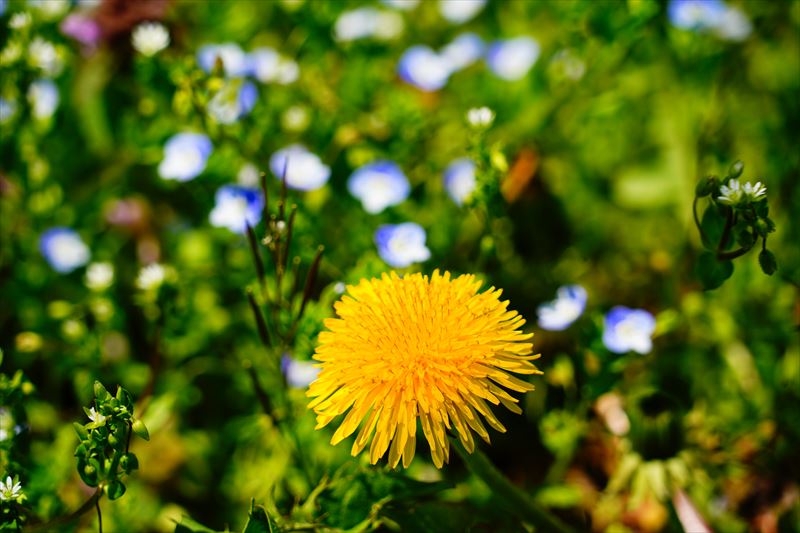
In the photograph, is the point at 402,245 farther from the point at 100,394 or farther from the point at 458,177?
the point at 100,394

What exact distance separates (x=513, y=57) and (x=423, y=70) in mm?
397

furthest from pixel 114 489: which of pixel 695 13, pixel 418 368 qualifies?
pixel 695 13

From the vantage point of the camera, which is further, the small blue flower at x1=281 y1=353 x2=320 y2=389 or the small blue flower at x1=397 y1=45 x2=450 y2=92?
the small blue flower at x1=397 y1=45 x2=450 y2=92

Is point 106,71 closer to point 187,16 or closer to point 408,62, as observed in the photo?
point 187,16

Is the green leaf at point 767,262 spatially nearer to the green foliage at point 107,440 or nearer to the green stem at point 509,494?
the green stem at point 509,494

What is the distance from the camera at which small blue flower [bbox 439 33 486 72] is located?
3.08 m

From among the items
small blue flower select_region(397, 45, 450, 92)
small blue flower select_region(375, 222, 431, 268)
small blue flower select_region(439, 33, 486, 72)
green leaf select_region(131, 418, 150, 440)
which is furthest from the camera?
small blue flower select_region(439, 33, 486, 72)

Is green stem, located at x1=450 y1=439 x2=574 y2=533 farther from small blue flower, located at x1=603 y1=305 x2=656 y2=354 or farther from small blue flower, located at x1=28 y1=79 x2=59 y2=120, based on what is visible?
small blue flower, located at x1=28 y1=79 x2=59 y2=120

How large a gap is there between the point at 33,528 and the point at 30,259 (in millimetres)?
1302

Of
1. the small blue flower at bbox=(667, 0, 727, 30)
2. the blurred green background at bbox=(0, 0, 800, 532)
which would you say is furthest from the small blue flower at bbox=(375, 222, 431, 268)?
the small blue flower at bbox=(667, 0, 727, 30)

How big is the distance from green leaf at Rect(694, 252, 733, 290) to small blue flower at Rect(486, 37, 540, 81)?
4.84 ft

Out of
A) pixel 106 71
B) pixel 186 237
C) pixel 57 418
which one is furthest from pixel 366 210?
pixel 106 71

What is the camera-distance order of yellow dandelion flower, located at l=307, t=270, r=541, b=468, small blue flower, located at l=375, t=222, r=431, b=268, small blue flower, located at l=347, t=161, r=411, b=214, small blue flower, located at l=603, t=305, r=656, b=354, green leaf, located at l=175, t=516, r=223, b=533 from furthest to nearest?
small blue flower, located at l=347, t=161, r=411, b=214, small blue flower, located at l=375, t=222, r=431, b=268, small blue flower, located at l=603, t=305, r=656, b=354, green leaf, located at l=175, t=516, r=223, b=533, yellow dandelion flower, located at l=307, t=270, r=541, b=468

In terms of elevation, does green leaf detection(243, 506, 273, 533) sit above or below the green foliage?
below
